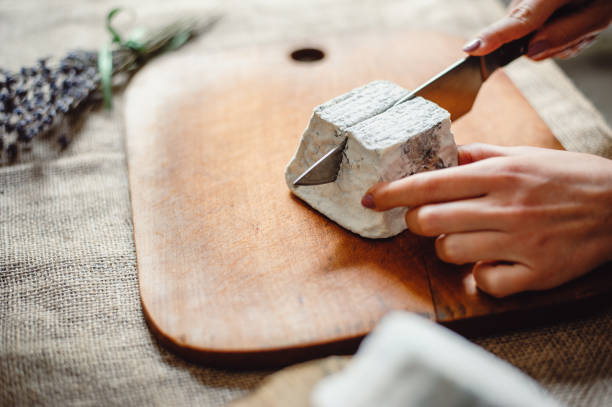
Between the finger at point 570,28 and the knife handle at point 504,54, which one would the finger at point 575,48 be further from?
the knife handle at point 504,54

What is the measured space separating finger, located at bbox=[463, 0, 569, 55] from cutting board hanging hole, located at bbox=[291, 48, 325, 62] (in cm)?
48

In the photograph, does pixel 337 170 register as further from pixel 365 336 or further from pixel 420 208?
pixel 365 336

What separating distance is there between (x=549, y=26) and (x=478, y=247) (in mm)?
720

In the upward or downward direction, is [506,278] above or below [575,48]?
below

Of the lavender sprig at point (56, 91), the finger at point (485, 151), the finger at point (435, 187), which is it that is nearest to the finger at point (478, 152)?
the finger at point (485, 151)

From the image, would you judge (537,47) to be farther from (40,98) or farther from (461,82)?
(40,98)

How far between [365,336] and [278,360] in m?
0.16

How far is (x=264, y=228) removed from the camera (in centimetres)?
103

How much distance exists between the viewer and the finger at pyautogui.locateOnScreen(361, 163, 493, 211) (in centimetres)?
89

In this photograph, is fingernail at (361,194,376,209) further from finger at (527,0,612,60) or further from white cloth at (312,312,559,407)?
finger at (527,0,612,60)

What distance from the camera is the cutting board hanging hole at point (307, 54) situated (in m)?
1.52

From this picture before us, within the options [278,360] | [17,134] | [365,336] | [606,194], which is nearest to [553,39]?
[606,194]

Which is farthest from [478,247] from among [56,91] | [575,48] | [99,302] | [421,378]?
[56,91]

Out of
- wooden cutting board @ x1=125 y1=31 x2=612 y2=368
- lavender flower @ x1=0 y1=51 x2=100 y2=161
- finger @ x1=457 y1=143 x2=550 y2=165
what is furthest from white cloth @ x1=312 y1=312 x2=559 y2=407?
lavender flower @ x1=0 y1=51 x2=100 y2=161
